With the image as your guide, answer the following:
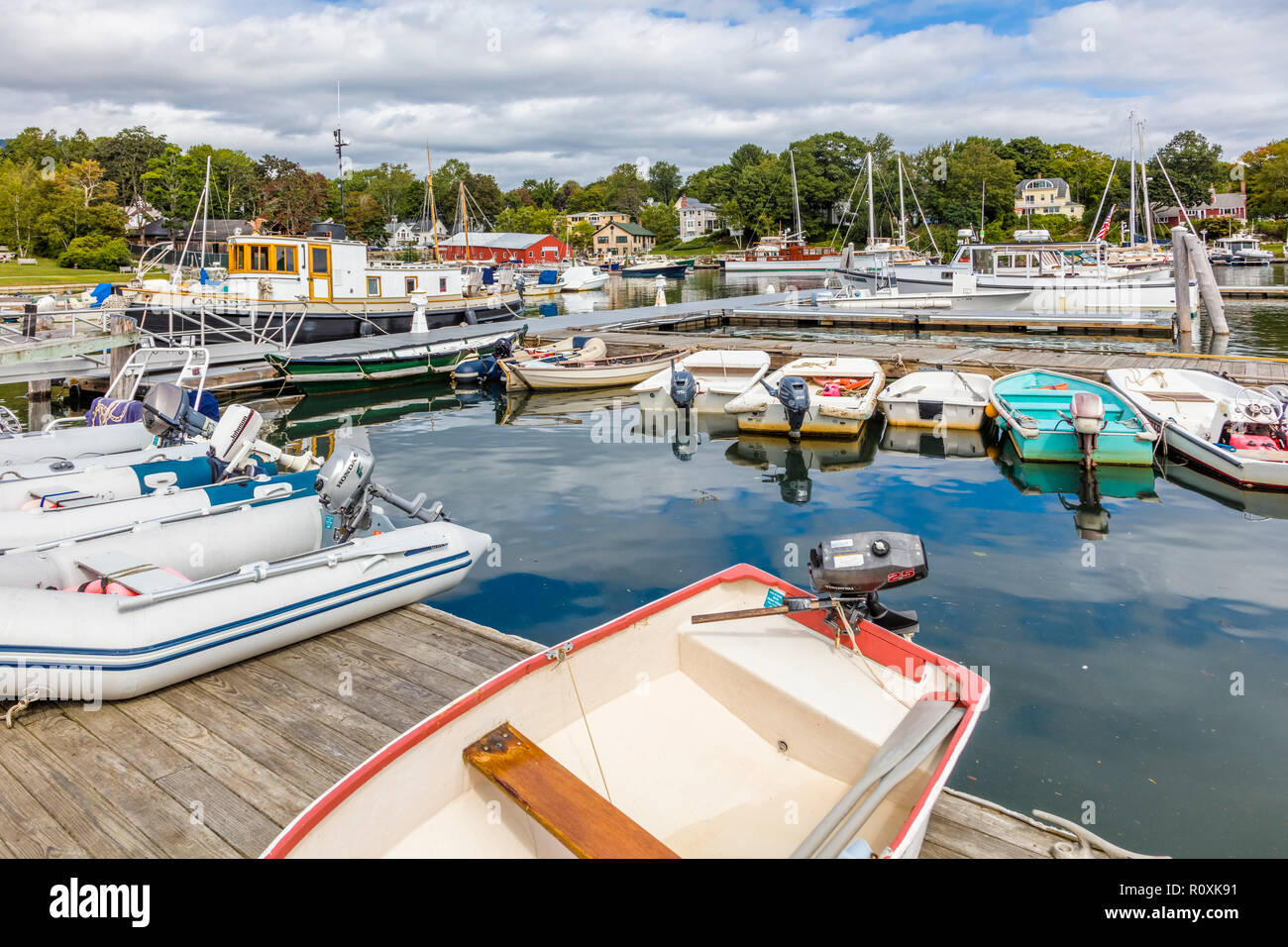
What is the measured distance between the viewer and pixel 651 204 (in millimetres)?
139125

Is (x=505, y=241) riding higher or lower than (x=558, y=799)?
higher

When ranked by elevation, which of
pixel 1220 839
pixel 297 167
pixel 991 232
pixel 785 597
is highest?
pixel 297 167

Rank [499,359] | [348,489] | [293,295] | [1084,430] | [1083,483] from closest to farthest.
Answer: [348,489] → [1083,483] → [1084,430] → [499,359] → [293,295]

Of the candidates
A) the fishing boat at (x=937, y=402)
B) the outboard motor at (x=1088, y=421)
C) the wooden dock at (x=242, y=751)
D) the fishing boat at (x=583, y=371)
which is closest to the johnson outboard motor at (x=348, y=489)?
the wooden dock at (x=242, y=751)

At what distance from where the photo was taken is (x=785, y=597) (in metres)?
5.14

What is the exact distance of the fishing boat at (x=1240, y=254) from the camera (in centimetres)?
6969

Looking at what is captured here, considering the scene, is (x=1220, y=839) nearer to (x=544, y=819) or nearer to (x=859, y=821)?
(x=859, y=821)

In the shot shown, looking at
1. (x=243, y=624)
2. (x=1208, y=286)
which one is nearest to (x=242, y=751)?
(x=243, y=624)

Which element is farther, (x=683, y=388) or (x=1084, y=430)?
(x=683, y=388)

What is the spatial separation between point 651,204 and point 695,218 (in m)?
11.4

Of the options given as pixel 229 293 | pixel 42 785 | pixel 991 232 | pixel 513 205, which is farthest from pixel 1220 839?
pixel 513 205

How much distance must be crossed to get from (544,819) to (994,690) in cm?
406

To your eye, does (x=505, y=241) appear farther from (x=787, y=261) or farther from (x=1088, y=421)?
(x=1088, y=421)

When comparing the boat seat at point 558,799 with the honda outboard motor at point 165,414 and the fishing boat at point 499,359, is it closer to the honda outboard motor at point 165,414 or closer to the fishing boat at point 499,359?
the honda outboard motor at point 165,414
